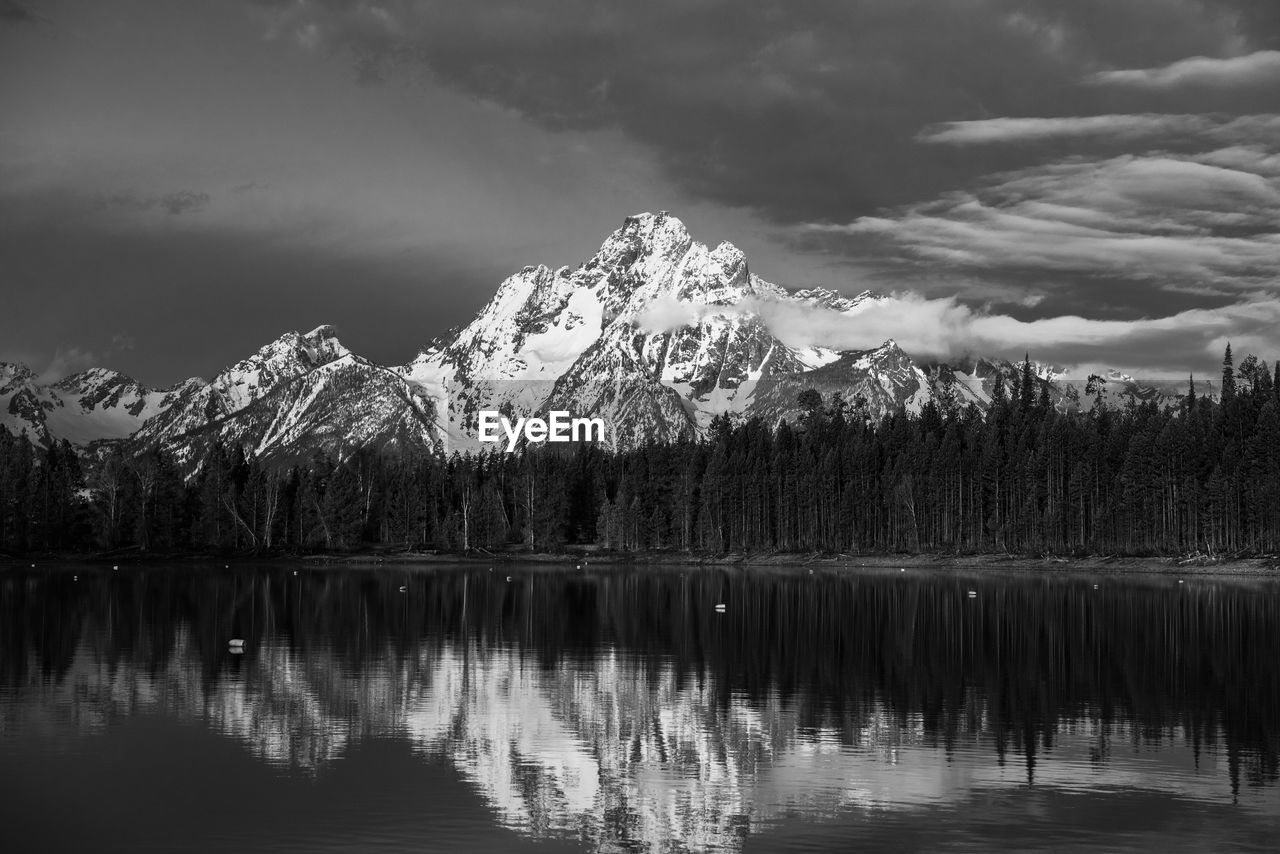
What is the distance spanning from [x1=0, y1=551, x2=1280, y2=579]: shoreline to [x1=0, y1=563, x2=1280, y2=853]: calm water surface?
72.4m

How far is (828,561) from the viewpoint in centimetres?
19112

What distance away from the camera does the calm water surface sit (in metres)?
28.5

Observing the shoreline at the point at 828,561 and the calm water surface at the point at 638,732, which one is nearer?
the calm water surface at the point at 638,732

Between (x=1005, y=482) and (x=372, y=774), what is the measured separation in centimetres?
16700

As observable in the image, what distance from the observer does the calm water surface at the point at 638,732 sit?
28.5m

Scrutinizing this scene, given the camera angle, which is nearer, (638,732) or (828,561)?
(638,732)

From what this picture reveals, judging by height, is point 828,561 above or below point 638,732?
below

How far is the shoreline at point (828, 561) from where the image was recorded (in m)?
150

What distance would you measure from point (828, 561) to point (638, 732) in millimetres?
153288

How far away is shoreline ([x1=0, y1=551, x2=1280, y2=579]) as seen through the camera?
490 ft

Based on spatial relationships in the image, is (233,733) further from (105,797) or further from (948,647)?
(948,647)

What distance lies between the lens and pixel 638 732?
4050cm

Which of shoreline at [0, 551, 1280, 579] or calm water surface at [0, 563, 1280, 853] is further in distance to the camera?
shoreline at [0, 551, 1280, 579]

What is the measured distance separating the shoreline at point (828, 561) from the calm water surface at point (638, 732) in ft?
238
